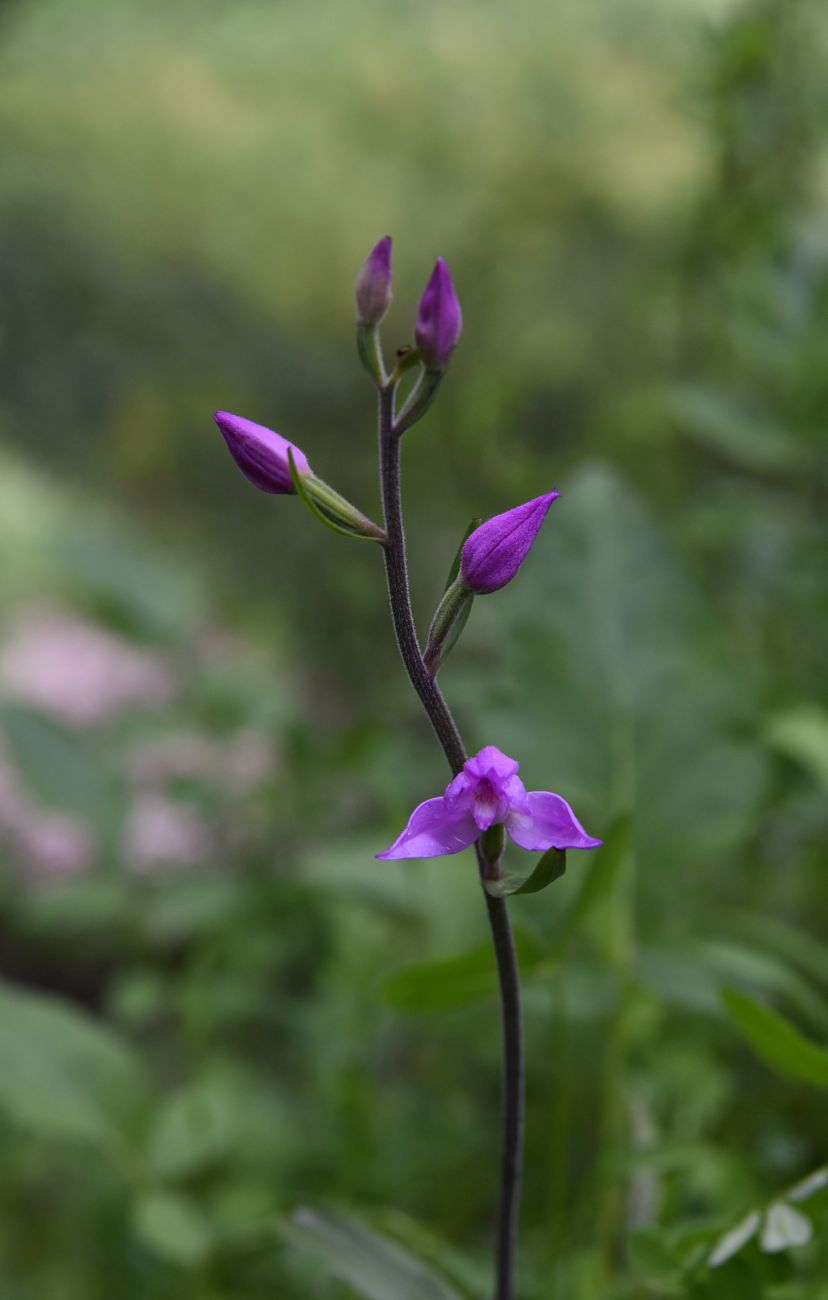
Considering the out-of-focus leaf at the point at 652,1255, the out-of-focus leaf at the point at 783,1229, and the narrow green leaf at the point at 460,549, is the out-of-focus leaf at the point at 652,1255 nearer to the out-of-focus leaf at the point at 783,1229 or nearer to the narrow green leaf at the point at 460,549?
the out-of-focus leaf at the point at 783,1229

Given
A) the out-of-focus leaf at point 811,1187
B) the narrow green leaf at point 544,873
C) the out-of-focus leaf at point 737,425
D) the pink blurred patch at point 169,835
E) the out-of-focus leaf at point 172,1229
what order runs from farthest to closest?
the pink blurred patch at point 169,835, the out-of-focus leaf at point 737,425, the out-of-focus leaf at point 172,1229, the out-of-focus leaf at point 811,1187, the narrow green leaf at point 544,873

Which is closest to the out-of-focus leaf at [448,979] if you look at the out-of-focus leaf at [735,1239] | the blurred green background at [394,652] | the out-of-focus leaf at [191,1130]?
the blurred green background at [394,652]

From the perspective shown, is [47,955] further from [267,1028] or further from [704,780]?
[704,780]

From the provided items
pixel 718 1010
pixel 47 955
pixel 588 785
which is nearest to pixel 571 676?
pixel 588 785

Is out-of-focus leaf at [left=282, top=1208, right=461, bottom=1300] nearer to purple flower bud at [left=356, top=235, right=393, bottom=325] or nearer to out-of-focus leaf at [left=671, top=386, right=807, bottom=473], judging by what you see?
purple flower bud at [left=356, top=235, right=393, bottom=325]

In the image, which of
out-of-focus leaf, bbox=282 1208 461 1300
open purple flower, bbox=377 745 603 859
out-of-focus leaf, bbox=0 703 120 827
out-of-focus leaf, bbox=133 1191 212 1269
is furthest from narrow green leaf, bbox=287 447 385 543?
out-of-focus leaf, bbox=0 703 120 827

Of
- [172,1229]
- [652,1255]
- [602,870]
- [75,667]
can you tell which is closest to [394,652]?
[75,667]
